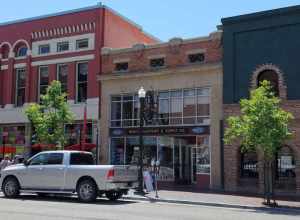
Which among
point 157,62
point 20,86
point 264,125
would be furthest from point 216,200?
point 20,86

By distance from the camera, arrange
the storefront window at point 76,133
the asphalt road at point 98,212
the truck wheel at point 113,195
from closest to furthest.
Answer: the asphalt road at point 98,212, the truck wheel at point 113,195, the storefront window at point 76,133

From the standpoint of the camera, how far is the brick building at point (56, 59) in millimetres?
31578

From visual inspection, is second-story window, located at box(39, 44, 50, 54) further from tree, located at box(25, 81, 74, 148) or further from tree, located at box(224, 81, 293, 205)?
tree, located at box(224, 81, 293, 205)

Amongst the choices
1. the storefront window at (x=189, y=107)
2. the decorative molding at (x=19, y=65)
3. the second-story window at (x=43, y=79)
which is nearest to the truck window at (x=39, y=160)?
the storefront window at (x=189, y=107)

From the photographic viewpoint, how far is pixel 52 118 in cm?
2784

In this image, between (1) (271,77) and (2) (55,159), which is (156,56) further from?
(2) (55,159)

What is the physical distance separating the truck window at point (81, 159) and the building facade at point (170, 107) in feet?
29.0

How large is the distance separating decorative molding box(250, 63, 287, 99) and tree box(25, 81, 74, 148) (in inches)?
441

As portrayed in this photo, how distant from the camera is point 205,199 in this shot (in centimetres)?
2000

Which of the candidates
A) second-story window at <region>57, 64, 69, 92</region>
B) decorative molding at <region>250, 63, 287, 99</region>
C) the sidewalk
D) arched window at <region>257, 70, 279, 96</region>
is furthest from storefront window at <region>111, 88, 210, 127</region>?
the sidewalk

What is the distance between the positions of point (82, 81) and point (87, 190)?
49.5 ft

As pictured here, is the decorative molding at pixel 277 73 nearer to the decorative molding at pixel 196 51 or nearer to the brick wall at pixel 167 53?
the brick wall at pixel 167 53

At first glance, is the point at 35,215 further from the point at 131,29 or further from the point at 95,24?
the point at 131,29

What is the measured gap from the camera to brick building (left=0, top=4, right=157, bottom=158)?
31.6 metres
